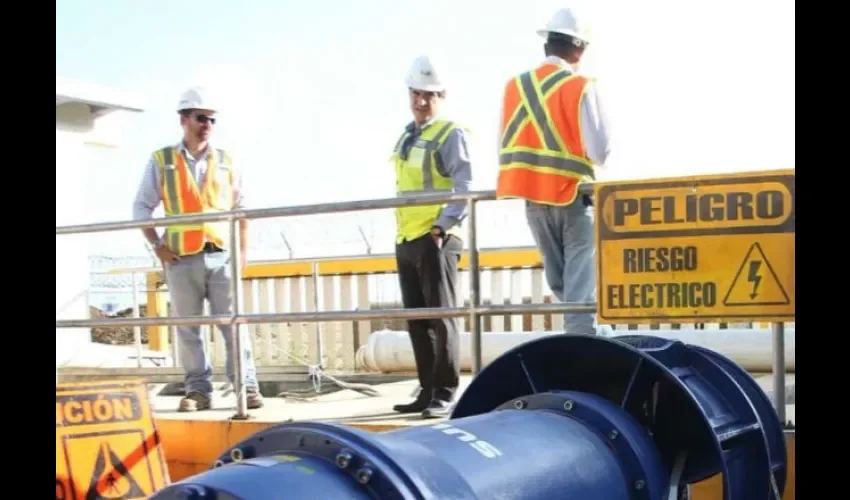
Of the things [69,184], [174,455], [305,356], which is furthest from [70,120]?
[174,455]

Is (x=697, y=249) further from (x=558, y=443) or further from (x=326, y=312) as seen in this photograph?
(x=326, y=312)

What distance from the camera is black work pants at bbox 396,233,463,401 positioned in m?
5.32

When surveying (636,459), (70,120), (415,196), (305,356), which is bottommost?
(305,356)

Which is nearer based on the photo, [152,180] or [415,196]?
[415,196]

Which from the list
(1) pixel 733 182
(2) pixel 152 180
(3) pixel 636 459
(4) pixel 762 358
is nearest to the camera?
(3) pixel 636 459

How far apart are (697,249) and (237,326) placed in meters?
2.57

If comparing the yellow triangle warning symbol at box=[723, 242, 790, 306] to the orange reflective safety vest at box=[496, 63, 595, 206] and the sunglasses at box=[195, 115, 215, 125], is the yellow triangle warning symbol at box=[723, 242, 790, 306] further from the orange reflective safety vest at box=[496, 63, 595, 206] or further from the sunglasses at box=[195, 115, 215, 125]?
the sunglasses at box=[195, 115, 215, 125]

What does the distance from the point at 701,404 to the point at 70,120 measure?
8489mm

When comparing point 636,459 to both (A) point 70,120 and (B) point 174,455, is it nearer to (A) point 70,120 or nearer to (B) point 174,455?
(B) point 174,455

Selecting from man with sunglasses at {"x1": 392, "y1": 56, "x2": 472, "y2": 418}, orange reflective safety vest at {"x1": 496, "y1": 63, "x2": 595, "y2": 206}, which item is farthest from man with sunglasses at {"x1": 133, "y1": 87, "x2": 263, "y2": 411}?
orange reflective safety vest at {"x1": 496, "y1": 63, "x2": 595, "y2": 206}

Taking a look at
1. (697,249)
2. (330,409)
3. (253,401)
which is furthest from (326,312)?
(697,249)

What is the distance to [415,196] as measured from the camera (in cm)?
474

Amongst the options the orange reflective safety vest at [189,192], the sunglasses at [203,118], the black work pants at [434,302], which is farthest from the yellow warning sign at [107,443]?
the sunglasses at [203,118]

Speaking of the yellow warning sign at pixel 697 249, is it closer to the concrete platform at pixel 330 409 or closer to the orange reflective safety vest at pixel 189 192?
the concrete platform at pixel 330 409
